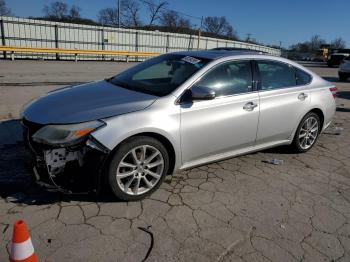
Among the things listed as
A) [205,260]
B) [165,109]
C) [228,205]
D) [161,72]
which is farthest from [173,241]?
[161,72]

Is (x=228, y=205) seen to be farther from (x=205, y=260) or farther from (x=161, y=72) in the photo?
(x=161, y=72)

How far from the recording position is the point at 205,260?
8.82 feet

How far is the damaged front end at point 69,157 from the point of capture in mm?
3102

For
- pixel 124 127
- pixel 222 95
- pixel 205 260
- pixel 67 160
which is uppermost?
pixel 222 95

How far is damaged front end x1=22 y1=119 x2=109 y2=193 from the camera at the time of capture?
3102 mm

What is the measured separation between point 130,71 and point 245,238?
112 inches

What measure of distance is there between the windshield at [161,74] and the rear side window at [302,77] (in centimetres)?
170

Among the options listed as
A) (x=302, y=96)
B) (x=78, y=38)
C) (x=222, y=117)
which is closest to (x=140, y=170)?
(x=222, y=117)

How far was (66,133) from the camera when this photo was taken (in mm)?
3129

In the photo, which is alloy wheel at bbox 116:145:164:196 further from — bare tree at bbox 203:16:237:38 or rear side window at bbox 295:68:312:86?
bare tree at bbox 203:16:237:38

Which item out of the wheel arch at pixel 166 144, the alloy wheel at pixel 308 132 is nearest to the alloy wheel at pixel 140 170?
the wheel arch at pixel 166 144

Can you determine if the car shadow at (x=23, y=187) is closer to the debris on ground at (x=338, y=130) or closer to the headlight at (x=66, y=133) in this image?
the headlight at (x=66, y=133)

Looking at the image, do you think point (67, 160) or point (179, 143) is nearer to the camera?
point (67, 160)

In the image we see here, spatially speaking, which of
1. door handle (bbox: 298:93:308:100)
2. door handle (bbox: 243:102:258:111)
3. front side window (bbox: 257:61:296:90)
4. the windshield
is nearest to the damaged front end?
the windshield
